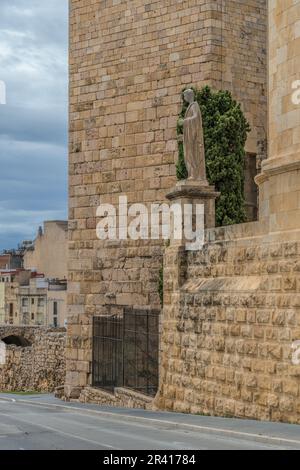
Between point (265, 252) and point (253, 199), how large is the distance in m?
9.91

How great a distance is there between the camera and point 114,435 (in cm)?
1473

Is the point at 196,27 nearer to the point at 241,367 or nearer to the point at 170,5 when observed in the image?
the point at 170,5

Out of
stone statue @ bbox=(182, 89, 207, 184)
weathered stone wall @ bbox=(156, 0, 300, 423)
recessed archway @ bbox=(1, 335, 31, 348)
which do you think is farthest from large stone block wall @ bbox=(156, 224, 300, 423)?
recessed archway @ bbox=(1, 335, 31, 348)

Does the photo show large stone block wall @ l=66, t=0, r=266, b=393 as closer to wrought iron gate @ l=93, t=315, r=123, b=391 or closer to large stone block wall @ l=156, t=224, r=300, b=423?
wrought iron gate @ l=93, t=315, r=123, b=391

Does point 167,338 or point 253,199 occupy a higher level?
point 253,199

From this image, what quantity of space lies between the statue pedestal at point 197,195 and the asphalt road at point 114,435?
4.15 meters

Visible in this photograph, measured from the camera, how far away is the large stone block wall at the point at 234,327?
50.0 feet

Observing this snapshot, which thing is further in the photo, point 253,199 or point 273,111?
point 253,199

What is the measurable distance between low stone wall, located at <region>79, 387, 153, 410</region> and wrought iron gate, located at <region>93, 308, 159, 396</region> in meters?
0.22

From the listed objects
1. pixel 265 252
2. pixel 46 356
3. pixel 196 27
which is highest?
pixel 196 27

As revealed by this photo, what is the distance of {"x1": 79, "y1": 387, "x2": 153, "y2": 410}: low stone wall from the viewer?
22.0 meters

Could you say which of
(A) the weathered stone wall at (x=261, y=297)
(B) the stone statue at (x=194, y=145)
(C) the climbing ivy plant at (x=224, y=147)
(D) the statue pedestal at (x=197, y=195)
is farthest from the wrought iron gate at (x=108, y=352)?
(B) the stone statue at (x=194, y=145)

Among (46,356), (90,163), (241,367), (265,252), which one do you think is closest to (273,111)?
(265,252)

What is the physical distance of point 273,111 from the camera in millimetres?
16891
